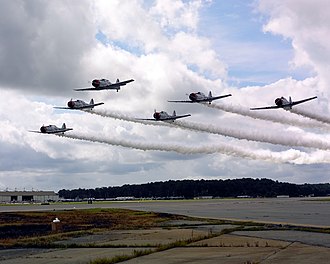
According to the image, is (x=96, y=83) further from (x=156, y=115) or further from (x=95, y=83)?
(x=156, y=115)

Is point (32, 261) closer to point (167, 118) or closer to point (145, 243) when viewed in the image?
point (145, 243)

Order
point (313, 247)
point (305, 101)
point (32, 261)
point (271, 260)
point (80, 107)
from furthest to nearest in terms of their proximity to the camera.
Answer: point (80, 107), point (305, 101), point (313, 247), point (32, 261), point (271, 260)

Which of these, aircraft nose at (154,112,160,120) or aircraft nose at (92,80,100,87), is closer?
aircraft nose at (92,80,100,87)

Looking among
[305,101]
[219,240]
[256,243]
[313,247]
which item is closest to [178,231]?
[219,240]

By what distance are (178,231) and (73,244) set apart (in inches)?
441

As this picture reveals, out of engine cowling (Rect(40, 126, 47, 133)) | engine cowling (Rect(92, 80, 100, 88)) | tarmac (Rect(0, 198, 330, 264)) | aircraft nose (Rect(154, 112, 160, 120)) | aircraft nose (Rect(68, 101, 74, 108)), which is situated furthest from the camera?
engine cowling (Rect(40, 126, 47, 133))

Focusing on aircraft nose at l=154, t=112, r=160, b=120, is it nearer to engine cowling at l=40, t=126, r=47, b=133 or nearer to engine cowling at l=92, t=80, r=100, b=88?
engine cowling at l=92, t=80, r=100, b=88

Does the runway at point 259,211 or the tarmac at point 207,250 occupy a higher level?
the runway at point 259,211

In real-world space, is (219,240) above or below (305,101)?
below

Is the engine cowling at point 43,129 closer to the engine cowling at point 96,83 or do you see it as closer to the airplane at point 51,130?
the airplane at point 51,130

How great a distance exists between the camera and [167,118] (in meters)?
87.1

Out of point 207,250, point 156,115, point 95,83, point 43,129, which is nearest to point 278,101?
point 156,115

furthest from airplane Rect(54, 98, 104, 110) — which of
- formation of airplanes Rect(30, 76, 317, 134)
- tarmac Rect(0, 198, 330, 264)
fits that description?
tarmac Rect(0, 198, 330, 264)

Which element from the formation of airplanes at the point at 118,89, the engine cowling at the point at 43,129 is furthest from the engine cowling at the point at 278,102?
the engine cowling at the point at 43,129
